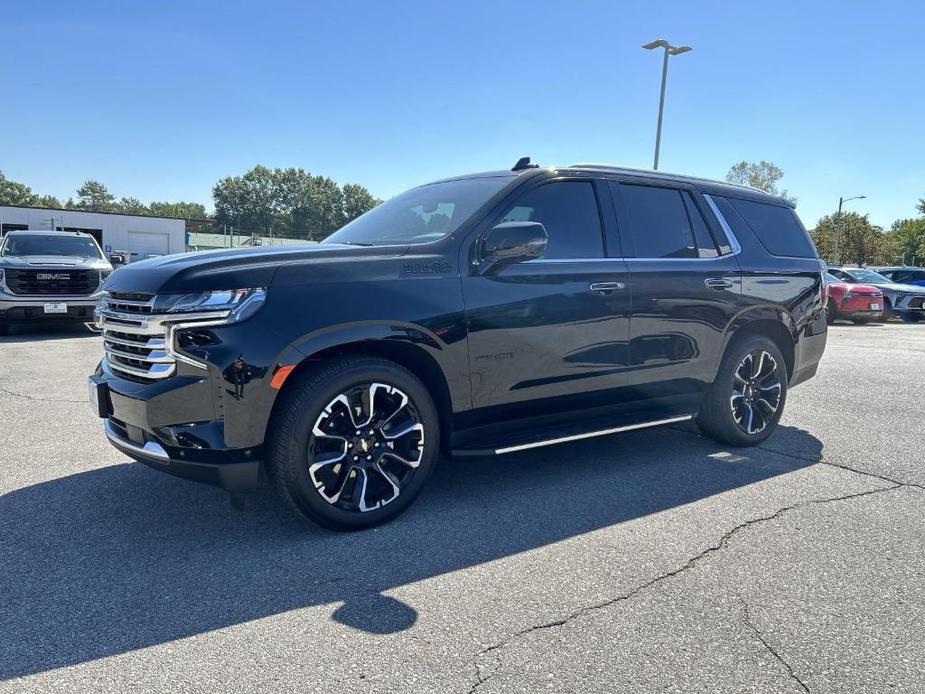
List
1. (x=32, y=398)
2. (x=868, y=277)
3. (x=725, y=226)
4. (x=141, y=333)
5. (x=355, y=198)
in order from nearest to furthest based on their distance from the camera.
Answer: (x=141, y=333) → (x=725, y=226) → (x=32, y=398) → (x=868, y=277) → (x=355, y=198)

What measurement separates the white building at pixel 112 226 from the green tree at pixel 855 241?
56.6m

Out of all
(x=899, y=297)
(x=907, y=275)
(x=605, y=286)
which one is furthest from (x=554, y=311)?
(x=907, y=275)

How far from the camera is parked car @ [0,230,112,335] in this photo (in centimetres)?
1055

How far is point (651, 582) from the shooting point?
9.48 ft

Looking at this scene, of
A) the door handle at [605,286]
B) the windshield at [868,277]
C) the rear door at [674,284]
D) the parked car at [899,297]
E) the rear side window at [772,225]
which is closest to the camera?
the door handle at [605,286]

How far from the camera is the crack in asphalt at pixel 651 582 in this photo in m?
2.36

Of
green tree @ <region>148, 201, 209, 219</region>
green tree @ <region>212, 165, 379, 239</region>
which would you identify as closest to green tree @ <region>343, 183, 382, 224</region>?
green tree @ <region>212, 165, 379, 239</region>

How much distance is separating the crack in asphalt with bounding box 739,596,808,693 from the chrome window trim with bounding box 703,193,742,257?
9.67ft

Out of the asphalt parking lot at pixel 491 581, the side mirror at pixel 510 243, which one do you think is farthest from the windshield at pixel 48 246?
the side mirror at pixel 510 243

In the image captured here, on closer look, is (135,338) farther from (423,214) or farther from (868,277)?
(868,277)

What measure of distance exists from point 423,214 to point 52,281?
30.4ft

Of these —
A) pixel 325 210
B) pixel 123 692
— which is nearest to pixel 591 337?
pixel 123 692

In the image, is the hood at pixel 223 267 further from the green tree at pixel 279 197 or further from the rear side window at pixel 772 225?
the green tree at pixel 279 197

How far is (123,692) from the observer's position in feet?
6.91
